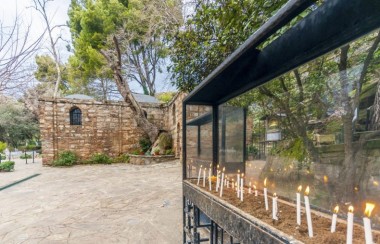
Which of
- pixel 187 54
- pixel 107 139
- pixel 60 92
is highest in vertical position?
pixel 60 92

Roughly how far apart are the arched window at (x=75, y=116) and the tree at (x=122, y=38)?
2.39m

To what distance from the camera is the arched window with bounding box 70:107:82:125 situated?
11430 mm

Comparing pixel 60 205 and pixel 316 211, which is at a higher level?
pixel 316 211

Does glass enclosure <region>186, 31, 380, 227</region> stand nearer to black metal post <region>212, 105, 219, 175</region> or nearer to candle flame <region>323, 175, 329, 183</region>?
candle flame <region>323, 175, 329, 183</region>

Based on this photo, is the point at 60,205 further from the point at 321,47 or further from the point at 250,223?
the point at 321,47

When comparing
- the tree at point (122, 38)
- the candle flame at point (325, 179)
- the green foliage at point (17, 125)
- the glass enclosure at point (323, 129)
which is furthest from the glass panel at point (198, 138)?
the green foliage at point (17, 125)

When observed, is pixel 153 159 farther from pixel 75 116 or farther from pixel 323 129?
pixel 323 129

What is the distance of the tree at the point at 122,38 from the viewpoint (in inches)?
288

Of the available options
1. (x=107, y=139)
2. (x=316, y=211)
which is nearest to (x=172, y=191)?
(x=316, y=211)

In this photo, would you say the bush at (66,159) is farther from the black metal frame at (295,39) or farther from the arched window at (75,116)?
the black metal frame at (295,39)

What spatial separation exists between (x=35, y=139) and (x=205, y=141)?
2630 centimetres

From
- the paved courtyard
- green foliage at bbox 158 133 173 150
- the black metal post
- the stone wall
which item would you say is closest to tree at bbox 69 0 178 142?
green foliage at bbox 158 133 173 150

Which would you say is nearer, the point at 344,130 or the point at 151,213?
the point at 344,130

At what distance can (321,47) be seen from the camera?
4.10ft
